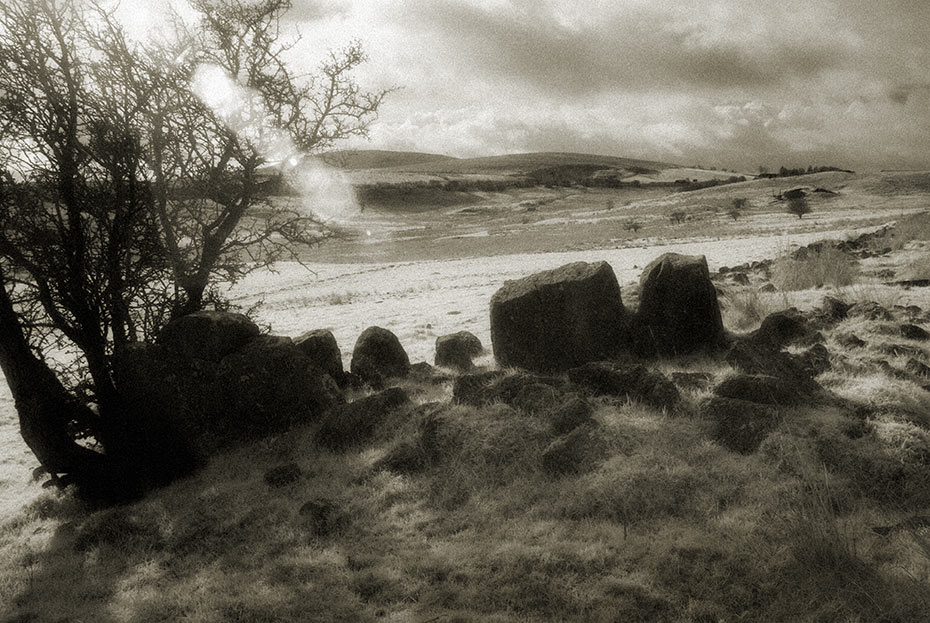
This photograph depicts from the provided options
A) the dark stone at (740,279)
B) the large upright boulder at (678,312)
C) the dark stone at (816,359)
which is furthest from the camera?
the dark stone at (740,279)

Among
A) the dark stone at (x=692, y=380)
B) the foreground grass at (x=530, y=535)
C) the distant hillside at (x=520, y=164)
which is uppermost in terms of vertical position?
the distant hillside at (x=520, y=164)

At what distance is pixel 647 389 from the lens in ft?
21.8

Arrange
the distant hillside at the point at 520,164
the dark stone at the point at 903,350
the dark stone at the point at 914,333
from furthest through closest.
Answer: the distant hillside at the point at 520,164 → the dark stone at the point at 914,333 → the dark stone at the point at 903,350

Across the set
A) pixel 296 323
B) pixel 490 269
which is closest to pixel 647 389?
pixel 296 323

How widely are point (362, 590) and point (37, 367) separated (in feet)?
15.5

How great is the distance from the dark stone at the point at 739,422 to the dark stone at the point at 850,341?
2.85m

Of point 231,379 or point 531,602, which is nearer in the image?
point 531,602

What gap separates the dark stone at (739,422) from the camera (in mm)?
5590

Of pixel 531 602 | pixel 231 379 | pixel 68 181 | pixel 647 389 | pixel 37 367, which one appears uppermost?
pixel 68 181

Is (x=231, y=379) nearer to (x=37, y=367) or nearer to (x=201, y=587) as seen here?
(x=37, y=367)

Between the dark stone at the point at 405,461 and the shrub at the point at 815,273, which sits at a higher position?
the shrub at the point at 815,273

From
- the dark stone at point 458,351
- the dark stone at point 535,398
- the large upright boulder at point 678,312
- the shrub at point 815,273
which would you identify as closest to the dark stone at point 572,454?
the dark stone at point 535,398

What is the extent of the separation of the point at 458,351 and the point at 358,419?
8.81ft

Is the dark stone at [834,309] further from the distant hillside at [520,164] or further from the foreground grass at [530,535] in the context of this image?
the distant hillside at [520,164]
